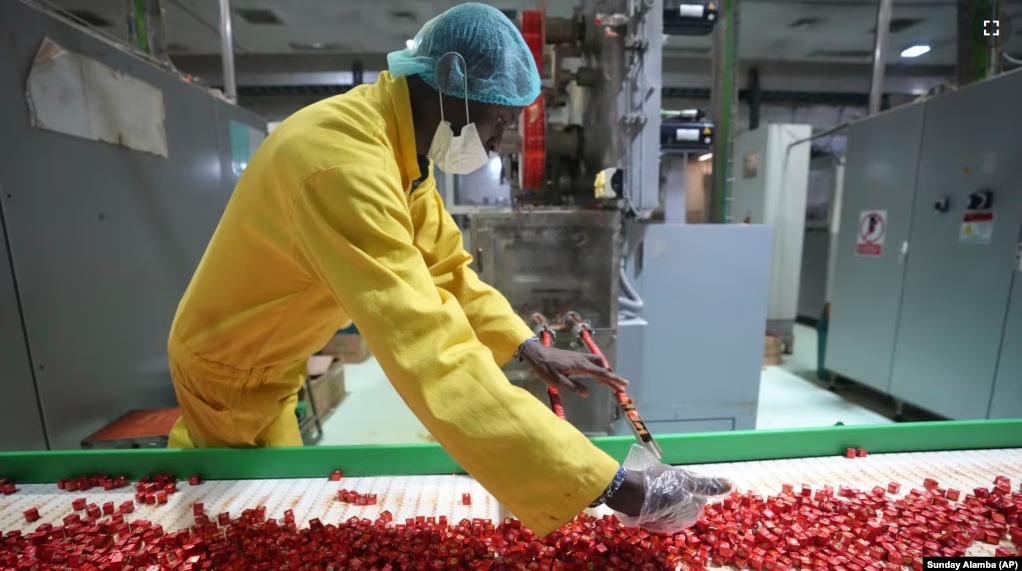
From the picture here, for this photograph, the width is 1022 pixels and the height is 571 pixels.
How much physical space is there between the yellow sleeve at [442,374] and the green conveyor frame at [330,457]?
0.53 metres

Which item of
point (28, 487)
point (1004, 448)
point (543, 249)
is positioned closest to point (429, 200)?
point (543, 249)

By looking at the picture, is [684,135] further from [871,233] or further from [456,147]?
[871,233]

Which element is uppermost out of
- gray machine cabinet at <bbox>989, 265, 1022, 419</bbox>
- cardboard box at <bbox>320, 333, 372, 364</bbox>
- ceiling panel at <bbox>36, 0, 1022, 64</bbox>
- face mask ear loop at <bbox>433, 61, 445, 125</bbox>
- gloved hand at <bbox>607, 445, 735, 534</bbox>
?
ceiling panel at <bbox>36, 0, 1022, 64</bbox>

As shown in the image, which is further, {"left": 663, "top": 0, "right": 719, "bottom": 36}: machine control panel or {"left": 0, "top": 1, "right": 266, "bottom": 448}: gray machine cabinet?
{"left": 663, "top": 0, "right": 719, "bottom": 36}: machine control panel

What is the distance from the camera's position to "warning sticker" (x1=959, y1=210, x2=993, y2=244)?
2586 millimetres

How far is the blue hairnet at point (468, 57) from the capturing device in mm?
1039

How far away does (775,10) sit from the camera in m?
5.03

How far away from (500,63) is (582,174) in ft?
5.86

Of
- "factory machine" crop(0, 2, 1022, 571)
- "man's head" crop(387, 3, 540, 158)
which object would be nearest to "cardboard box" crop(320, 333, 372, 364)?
"factory machine" crop(0, 2, 1022, 571)

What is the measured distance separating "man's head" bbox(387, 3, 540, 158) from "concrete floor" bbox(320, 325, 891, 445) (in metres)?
2.40

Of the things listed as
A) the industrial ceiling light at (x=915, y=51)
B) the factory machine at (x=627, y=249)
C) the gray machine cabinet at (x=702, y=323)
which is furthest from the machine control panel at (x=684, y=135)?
the industrial ceiling light at (x=915, y=51)

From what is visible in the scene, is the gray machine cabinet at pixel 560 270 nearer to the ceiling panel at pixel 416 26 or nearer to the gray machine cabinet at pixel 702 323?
the gray machine cabinet at pixel 702 323

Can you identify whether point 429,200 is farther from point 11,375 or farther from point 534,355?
point 11,375

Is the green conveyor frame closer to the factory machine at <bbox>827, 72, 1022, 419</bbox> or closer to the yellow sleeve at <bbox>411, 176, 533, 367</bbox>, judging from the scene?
the yellow sleeve at <bbox>411, 176, 533, 367</bbox>
